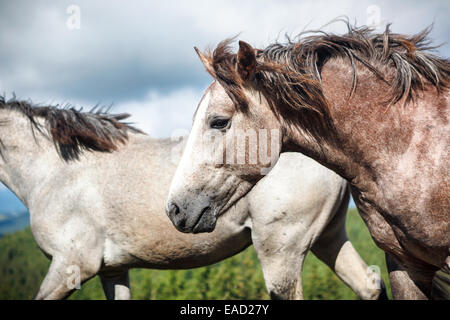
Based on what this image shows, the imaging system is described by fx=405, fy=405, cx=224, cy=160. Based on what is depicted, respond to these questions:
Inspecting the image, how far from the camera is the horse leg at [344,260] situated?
4.28 meters

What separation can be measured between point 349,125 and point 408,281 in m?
1.36

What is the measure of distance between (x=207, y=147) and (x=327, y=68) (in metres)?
0.95

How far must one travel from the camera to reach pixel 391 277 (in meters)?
3.18

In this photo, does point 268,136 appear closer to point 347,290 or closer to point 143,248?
point 143,248

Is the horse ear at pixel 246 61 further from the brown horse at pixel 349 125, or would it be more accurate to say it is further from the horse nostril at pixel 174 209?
the horse nostril at pixel 174 209

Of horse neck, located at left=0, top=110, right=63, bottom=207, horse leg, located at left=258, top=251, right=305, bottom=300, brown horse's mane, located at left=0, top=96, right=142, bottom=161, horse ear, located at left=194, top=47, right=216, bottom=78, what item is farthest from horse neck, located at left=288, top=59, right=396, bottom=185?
horse neck, located at left=0, top=110, right=63, bottom=207

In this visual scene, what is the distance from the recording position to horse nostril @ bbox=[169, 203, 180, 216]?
2.57 m

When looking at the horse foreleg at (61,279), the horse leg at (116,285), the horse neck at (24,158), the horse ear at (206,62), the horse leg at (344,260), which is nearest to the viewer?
the horse ear at (206,62)

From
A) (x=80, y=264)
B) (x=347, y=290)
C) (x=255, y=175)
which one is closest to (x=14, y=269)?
(x=347, y=290)

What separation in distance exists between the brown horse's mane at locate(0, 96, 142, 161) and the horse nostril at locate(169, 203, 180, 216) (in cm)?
216

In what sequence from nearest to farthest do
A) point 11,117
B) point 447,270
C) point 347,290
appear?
point 447,270 < point 11,117 < point 347,290

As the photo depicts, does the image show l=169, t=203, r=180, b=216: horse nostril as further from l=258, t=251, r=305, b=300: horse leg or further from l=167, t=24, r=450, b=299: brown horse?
l=258, t=251, r=305, b=300: horse leg

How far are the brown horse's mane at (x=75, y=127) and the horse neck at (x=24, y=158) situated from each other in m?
0.09

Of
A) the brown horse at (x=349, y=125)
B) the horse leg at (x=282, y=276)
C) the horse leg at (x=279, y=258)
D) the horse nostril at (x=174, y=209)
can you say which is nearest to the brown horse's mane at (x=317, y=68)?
the brown horse at (x=349, y=125)
